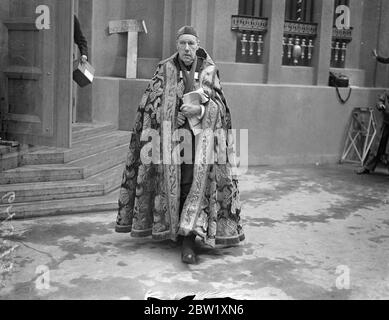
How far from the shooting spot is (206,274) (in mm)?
4625

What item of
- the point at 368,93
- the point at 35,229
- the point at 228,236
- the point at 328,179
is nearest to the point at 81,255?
the point at 35,229

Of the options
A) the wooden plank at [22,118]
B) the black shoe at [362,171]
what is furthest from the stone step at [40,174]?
the black shoe at [362,171]

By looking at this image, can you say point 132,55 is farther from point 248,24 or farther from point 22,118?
point 22,118

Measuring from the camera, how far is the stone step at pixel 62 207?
241 inches

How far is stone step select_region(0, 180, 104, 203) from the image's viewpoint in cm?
630

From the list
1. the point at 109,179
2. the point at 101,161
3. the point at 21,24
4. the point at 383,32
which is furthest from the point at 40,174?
the point at 383,32

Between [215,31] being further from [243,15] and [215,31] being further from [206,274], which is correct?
[206,274]

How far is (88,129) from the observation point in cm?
845

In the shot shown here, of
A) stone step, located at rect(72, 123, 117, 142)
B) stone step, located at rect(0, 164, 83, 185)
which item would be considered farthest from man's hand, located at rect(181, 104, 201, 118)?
stone step, located at rect(72, 123, 117, 142)

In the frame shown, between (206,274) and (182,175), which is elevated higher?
(182,175)

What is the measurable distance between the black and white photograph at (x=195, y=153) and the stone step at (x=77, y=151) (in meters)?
0.02

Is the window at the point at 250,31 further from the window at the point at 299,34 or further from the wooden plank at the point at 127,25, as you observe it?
the wooden plank at the point at 127,25

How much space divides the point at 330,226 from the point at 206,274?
2301mm
